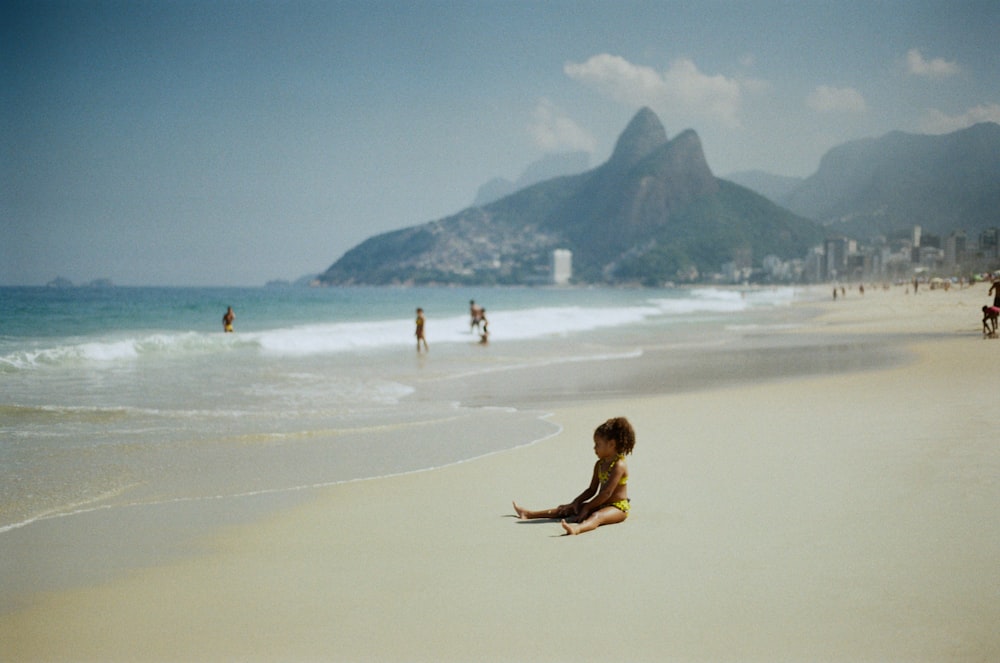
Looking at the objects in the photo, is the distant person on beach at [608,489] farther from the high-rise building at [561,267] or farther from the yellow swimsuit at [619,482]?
the high-rise building at [561,267]

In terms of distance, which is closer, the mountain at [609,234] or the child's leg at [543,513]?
the child's leg at [543,513]

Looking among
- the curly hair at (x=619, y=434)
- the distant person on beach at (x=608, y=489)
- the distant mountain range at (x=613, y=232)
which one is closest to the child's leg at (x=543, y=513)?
the distant person on beach at (x=608, y=489)

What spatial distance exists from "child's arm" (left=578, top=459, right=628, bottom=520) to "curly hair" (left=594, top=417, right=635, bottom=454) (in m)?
0.15

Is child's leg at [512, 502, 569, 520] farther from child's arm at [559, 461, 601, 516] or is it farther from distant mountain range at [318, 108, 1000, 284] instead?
distant mountain range at [318, 108, 1000, 284]

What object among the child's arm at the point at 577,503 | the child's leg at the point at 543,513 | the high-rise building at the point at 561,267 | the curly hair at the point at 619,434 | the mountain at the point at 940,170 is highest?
the high-rise building at the point at 561,267

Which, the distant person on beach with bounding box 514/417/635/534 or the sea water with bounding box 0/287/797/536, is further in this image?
the sea water with bounding box 0/287/797/536

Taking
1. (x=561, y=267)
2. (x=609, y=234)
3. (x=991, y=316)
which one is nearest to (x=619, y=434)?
(x=991, y=316)

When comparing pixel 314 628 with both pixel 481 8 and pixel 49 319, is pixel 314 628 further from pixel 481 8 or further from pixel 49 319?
pixel 49 319

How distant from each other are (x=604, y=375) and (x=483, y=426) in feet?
20.2

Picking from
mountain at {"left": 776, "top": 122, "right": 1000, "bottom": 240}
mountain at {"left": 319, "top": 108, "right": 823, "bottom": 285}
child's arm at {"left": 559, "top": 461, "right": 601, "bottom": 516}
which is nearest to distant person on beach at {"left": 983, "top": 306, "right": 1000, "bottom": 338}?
mountain at {"left": 776, "top": 122, "right": 1000, "bottom": 240}

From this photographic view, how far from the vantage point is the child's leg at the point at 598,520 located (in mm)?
4590

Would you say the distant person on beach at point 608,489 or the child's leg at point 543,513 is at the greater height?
the distant person on beach at point 608,489

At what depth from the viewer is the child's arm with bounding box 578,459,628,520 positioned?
4863mm

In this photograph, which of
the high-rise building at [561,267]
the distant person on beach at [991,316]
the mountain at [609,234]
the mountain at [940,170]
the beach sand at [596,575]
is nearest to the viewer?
the beach sand at [596,575]
